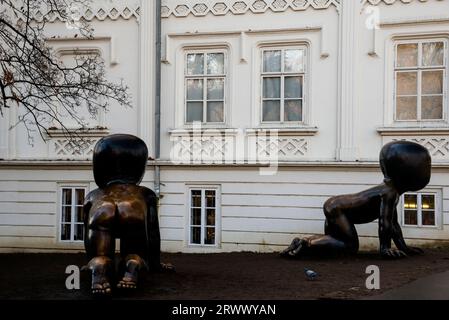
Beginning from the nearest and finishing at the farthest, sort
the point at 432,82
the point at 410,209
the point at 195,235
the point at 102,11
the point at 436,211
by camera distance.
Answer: the point at 436,211 < the point at 410,209 < the point at 432,82 < the point at 195,235 < the point at 102,11

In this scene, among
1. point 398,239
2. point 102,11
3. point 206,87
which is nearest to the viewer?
point 398,239

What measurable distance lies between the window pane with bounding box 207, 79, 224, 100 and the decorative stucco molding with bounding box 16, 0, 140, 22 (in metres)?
2.49

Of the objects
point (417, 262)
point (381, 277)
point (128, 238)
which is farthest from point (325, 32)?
point (128, 238)

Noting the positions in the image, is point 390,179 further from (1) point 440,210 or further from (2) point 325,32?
(2) point 325,32

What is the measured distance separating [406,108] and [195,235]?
5.80 meters

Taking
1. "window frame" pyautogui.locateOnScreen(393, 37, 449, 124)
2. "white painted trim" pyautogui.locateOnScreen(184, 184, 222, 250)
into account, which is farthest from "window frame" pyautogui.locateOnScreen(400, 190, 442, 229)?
"white painted trim" pyautogui.locateOnScreen(184, 184, 222, 250)

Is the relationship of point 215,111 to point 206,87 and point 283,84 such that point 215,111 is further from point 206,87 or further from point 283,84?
point 283,84

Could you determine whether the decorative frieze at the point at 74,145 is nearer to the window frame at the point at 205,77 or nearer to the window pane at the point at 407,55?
the window frame at the point at 205,77

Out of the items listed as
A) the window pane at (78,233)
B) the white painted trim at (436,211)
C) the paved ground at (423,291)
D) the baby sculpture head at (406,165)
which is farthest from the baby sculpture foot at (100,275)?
the window pane at (78,233)

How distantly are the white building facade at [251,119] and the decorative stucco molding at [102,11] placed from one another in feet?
0.13

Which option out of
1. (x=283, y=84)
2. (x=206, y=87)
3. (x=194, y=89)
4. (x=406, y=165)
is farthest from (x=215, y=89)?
(x=406, y=165)

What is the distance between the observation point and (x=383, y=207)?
38.3ft

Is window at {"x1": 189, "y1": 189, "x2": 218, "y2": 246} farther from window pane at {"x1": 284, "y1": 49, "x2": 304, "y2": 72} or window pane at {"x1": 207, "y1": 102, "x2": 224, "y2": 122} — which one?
window pane at {"x1": 284, "y1": 49, "x2": 304, "y2": 72}
